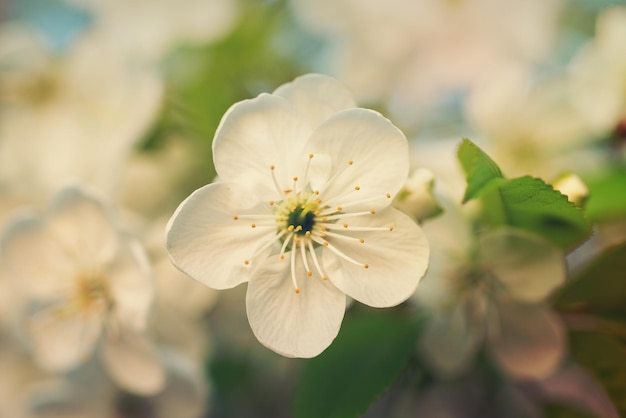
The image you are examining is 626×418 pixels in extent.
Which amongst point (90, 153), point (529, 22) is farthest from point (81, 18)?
point (529, 22)

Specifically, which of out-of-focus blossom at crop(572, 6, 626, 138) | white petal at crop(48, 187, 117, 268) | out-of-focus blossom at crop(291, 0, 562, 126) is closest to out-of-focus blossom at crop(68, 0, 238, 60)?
out-of-focus blossom at crop(291, 0, 562, 126)

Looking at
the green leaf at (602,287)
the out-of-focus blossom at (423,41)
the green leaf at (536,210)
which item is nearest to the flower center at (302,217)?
the green leaf at (536,210)

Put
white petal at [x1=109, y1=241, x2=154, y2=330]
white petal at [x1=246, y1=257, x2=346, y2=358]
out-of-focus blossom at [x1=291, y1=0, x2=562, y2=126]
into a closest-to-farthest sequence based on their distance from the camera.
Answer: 1. white petal at [x1=246, y1=257, x2=346, y2=358]
2. white petal at [x1=109, y1=241, x2=154, y2=330]
3. out-of-focus blossom at [x1=291, y1=0, x2=562, y2=126]

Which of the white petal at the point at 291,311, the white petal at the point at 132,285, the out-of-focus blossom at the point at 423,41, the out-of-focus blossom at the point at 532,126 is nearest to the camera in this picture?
the white petal at the point at 291,311

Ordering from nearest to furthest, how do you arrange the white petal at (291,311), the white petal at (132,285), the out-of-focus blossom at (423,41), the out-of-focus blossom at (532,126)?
the white petal at (291,311), the white petal at (132,285), the out-of-focus blossom at (532,126), the out-of-focus blossom at (423,41)

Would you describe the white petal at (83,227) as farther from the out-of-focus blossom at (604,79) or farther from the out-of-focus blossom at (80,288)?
the out-of-focus blossom at (604,79)

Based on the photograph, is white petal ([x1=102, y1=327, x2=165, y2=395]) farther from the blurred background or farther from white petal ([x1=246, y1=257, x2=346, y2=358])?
white petal ([x1=246, y1=257, x2=346, y2=358])

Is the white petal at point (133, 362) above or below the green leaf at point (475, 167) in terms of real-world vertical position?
below

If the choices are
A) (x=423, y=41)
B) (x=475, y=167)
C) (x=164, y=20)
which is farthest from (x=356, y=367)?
(x=164, y=20)

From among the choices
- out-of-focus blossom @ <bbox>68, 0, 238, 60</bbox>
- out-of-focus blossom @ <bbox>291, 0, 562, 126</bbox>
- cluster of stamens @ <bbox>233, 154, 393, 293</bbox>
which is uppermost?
out-of-focus blossom @ <bbox>291, 0, 562, 126</bbox>
